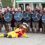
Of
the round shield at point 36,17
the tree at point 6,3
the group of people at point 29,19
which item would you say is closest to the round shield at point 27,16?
the group of people at point 29,19

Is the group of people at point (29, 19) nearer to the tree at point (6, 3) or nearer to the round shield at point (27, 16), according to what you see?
the round shield at point (27, 16)

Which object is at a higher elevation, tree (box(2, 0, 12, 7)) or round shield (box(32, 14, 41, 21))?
round shield (box(32, 14, 41, 21))

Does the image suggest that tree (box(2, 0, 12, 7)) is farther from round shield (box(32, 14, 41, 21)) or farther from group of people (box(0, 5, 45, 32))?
round shield (box(32, 14, 41, 21))

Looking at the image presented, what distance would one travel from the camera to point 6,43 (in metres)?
15.6

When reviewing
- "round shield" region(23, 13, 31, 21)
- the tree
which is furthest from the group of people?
the tree

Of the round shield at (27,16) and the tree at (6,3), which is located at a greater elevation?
the round shield at (27,16)

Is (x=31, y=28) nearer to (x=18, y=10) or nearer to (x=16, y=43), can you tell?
(x=18, y=10)

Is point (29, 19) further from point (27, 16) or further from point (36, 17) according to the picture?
point (36, 17)

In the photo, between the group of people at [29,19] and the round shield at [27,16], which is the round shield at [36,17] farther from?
the round shield at [27,16]

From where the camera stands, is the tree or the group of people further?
the tree

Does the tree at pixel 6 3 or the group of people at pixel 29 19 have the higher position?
the group of people at pixel 29 19

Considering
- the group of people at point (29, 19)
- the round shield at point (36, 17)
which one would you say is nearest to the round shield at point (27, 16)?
the group of people at point (29, 19)

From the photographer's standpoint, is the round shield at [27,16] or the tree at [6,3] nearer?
the round shield at [27,16]

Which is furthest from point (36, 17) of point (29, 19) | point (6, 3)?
point (6, 3)
